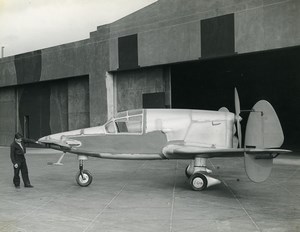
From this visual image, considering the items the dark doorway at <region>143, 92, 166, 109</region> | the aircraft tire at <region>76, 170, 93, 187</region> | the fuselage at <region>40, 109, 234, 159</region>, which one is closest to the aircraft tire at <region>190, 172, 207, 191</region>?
the fuselage at <region>40, 109, 234, 159</region>

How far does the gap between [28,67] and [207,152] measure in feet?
92.1

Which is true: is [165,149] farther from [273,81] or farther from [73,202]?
[273,81]

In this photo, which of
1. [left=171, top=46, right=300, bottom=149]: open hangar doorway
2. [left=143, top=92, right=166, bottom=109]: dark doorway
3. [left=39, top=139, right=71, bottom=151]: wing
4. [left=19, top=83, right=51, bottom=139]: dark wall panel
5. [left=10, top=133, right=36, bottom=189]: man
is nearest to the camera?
[left=39, top=139, right=71, bottom=151]: wing

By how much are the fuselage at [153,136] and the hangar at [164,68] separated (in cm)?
990

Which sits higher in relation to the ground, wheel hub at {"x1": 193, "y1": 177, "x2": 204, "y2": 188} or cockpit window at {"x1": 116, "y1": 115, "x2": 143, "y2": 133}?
cockpit window at {"x1": 116, "y1": 115, "x2": 143, "y2": 133}

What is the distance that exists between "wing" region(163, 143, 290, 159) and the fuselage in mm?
235

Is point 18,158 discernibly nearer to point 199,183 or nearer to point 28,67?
point 199,183

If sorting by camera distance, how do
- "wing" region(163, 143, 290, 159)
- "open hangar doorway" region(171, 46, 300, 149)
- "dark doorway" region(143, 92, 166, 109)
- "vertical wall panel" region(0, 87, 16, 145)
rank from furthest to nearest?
"vertical wall panel" region(0, 87, 16, 145) < "open hangar doorway" region(171, 46, 300, 149) < "dark doorway" region(143, 92, 166, 109) < "wing" region(163, 143, 290, 159)

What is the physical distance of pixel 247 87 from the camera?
34.1 metres

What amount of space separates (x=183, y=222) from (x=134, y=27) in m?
20.3

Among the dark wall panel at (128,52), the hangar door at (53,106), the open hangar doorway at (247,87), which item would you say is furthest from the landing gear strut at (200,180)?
the hangar door at (53,106)

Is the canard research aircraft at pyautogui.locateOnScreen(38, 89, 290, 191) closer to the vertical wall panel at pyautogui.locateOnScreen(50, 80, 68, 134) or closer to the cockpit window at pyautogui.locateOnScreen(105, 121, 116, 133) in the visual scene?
the cockpit window at pyautogui.locateOnScreen(105, 121, 116, 133)

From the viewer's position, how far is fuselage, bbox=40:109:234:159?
11812 millimetres

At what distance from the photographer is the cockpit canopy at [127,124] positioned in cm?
1191
